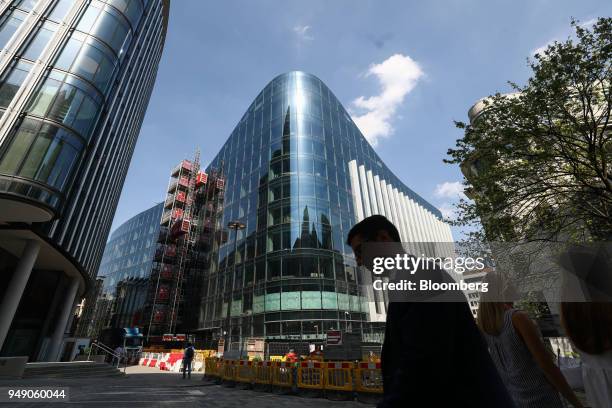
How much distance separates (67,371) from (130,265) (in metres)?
52.5

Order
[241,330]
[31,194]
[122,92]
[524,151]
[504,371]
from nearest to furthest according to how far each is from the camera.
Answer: [504,371], [524,151], [31,194], [122,92], [241,330]

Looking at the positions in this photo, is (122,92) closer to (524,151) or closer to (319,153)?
(319,153)

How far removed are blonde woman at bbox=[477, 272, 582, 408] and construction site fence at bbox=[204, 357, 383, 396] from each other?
7504 mm

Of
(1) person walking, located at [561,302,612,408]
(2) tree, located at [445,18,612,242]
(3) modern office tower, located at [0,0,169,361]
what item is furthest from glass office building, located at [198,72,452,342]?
(1) person walking, located at [561,302,612,408]

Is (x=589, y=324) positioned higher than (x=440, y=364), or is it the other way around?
(x=589, y=324)

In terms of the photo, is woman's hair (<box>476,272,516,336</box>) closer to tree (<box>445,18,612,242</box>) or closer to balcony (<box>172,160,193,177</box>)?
tree (<box>445,18,612,242</box>)

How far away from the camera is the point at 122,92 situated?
25297mm

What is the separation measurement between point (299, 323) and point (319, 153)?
18.6 m

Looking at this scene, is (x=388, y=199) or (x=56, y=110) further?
(x=388, y=199)

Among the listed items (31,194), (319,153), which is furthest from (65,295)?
(319,153)

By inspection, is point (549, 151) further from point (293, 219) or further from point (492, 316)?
point (293, 219)

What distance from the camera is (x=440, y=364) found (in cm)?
116

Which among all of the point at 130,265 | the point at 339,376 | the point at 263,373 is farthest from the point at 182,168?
the point at 339,376

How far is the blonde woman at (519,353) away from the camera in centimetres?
215
